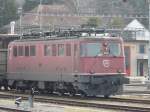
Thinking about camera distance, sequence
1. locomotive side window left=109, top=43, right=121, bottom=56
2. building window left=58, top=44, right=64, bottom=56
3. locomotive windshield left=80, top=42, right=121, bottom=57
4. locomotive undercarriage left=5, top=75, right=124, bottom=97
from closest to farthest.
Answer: locomotive undercarriage left=5, top=75, right=124, bottom=97, locomotive windshield left=80, top=42, right=121, bottom=57, locomotive side window left=109, top=43, right=121, bottom=56, building window left=58, top=44, right=64, bottom=56

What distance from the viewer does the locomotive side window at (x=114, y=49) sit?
30.8 meters

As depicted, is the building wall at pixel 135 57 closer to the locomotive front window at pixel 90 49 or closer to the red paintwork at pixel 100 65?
the red paintwork at pixel 100 65

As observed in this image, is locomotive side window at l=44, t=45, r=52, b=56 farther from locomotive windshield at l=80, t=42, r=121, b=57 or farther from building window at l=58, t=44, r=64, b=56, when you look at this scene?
locomotive windshield at l=80, t=42, r=121, b=57

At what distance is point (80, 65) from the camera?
30.0m

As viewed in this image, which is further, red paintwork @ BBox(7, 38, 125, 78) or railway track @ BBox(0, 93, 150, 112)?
red paintwork @ BBox(7, 38, 125, 78)

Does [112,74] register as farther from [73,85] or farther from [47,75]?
[47,75]

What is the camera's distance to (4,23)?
101 metres

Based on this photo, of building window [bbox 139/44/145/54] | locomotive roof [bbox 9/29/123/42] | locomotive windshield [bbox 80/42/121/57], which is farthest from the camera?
building window [bbox 139/44/145/54]

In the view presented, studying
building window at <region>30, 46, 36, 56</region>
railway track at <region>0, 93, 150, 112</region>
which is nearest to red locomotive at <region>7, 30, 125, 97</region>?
building window at <region>30, 46, 36, 56</region>

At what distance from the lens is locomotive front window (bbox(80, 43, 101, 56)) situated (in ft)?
98.5

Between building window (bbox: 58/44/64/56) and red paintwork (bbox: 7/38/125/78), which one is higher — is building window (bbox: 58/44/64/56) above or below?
above

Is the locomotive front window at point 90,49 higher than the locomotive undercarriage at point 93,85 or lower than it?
higher

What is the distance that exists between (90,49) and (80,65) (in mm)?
955

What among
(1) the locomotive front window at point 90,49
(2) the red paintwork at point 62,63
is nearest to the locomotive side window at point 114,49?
(2) the red paintwork at point 62,63
